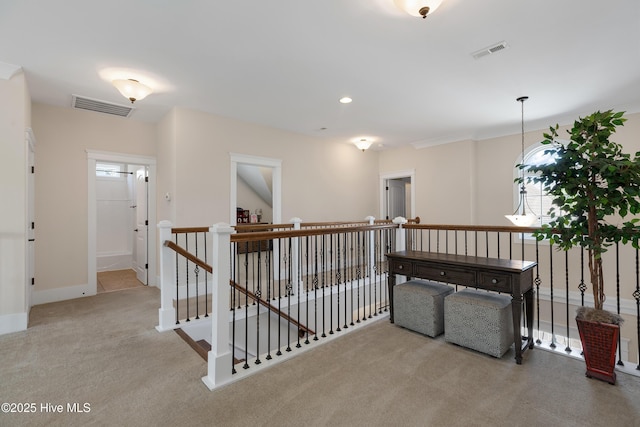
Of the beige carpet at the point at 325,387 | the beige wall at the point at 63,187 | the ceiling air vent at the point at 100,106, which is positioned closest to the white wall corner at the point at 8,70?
the ceiling air vent at the point at 100,106

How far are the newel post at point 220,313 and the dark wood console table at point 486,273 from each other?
5.85ft

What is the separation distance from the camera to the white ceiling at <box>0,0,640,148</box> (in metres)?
2.35

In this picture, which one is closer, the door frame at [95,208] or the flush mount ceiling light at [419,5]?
the flush mount ceiling light at [419,5]

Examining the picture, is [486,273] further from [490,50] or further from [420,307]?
[490,50]

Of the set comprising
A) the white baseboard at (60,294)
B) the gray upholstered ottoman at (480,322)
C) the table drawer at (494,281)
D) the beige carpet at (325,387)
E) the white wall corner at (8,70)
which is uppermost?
the white wall corner at (8,70)

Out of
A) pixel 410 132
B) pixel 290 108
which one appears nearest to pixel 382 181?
pixel 410 132

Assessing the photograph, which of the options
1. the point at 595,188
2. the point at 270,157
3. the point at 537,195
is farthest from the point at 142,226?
the point at 537,195

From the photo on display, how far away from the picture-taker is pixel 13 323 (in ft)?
10.3

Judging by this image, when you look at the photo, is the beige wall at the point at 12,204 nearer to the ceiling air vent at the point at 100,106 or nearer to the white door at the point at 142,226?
the ceiling air vent at the point at 100,106

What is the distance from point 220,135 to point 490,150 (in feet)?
16.9

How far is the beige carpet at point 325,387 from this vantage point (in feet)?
5.89

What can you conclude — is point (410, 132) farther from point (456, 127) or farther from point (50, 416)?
point (50, 416)

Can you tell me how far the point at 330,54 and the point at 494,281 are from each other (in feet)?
8.52

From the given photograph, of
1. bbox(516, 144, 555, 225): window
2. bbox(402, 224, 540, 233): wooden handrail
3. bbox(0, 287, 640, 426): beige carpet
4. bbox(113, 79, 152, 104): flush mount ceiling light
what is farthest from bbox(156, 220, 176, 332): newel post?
bbox(516, 144, 555, 225): window
